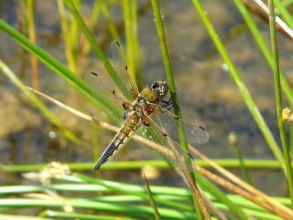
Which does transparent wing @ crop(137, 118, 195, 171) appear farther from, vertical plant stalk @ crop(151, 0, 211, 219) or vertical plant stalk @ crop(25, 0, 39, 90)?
vertical plant stalk @ crop(25, 0, 39, 90)

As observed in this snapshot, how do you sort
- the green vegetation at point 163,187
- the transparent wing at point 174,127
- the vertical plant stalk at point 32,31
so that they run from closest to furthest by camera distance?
1. the green vegetation at point 163,187
2. the transparent wing at point 174,127
3. the vertical plant stalk at point 32,31

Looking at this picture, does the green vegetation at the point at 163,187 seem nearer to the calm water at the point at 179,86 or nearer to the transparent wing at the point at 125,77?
the transparent wing at the point at 125,77

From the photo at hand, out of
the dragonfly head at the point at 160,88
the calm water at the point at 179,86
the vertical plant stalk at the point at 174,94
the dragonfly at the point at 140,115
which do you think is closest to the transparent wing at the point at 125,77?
the dragonfly at the point at 140,115

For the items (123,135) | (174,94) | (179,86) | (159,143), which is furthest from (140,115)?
(179,86)

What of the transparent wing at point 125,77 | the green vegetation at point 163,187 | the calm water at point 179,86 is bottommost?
the green vegetation at point 163,187

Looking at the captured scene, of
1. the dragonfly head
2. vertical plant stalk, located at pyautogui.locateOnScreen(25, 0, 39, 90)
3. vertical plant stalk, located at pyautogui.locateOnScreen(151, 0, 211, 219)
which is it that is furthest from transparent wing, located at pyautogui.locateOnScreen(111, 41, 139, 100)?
vertical plant stalk, located at pyautogui.locateOnScreen(25, 0, 39, 90)

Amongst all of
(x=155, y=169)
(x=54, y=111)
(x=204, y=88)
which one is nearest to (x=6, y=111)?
(x=54, y=111)

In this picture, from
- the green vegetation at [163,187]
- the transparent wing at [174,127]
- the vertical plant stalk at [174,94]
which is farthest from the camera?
the transparent wing at [174,127]
